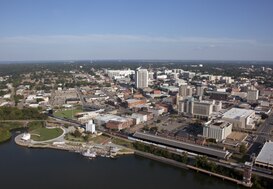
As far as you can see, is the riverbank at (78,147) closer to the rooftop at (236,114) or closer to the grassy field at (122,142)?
the grassy field at (122,142)

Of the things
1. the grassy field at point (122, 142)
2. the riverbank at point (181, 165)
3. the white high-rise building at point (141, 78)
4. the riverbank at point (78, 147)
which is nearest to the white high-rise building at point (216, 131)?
the riverbank at point (181, 165)

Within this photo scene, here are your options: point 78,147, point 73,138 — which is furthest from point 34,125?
point 78,147

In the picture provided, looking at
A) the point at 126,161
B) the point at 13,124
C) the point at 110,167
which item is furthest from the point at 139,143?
the point at 13,124

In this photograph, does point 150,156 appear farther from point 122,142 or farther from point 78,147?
point 78,147

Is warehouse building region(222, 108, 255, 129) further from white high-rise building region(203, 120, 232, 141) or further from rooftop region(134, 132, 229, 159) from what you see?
rooftop region(134, 132, 229, 159)

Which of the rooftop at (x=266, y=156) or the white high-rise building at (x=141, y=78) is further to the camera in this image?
the white high-rise building at (x=141, y=78)
